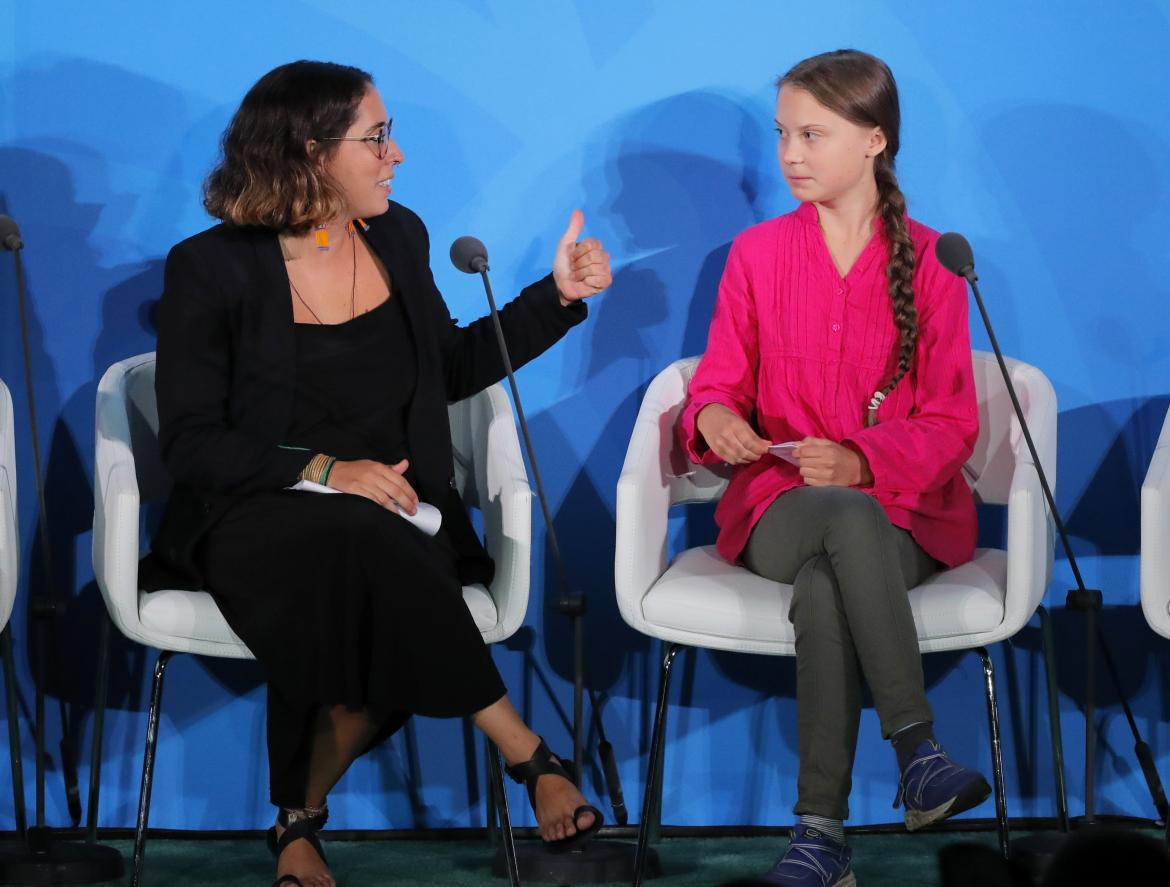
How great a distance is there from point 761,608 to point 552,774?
42cm

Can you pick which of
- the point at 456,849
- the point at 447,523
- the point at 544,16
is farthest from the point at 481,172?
the point at 456,849

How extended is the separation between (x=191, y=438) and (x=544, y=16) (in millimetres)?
1086

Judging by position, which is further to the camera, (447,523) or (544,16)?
(544,16)

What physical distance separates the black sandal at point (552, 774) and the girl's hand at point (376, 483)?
17.0 inches

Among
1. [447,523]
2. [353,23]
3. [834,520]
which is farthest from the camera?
[353,23]

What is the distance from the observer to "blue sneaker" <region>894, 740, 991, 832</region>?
220 cm

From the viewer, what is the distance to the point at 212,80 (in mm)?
3020

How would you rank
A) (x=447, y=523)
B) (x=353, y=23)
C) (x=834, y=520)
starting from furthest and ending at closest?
(x=353, y=23), (x=447, y=523), (x=834, y=520)

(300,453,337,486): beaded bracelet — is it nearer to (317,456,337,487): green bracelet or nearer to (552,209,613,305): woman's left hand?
(317,456,337,487): green bracelet

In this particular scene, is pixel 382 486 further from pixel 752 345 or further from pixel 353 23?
pixel 353 23

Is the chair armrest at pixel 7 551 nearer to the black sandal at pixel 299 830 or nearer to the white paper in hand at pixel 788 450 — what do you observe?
the black sandal at pixel 299 830

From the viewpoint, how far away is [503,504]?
8.68 feet

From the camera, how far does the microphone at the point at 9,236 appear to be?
2.65m

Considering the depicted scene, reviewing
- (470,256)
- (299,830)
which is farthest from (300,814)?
(470,256)
